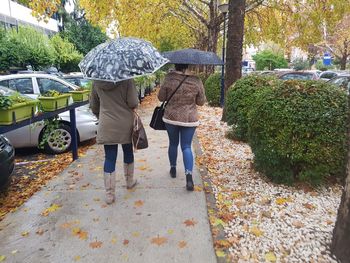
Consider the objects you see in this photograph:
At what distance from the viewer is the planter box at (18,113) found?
160 inches

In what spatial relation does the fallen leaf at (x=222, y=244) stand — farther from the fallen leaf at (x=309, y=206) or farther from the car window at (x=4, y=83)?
the car window at (x=4, y=83)

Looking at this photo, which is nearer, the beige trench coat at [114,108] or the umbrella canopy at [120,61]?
the umbrella canopy at [120,61]

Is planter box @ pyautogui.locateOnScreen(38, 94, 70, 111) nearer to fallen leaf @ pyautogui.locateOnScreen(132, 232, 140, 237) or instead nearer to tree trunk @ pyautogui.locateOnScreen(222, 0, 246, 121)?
fallen leaf @ pyautogui.locateOnScreen(132, 232, 140, 237)

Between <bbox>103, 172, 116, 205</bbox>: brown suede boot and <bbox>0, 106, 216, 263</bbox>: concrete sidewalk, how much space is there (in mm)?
92

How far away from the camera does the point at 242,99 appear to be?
21.6ft

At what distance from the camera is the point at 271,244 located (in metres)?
3.13

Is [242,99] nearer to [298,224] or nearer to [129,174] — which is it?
[129,174]

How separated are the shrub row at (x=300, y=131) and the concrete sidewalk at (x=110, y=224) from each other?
1135 mm

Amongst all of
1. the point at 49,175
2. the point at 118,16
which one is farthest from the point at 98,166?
the point at 118,16

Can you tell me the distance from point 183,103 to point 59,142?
12.8 ft

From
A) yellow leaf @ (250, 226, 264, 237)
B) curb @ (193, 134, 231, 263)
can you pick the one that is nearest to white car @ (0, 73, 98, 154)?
curb @ (193, 134, 231, 263)

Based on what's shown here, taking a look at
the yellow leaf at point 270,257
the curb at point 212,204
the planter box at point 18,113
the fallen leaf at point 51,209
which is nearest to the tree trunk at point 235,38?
the curb at point 212,204

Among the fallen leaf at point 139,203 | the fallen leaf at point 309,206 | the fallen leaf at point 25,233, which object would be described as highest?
the fallen leaf at point 309,206

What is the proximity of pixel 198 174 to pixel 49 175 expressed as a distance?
266cm
